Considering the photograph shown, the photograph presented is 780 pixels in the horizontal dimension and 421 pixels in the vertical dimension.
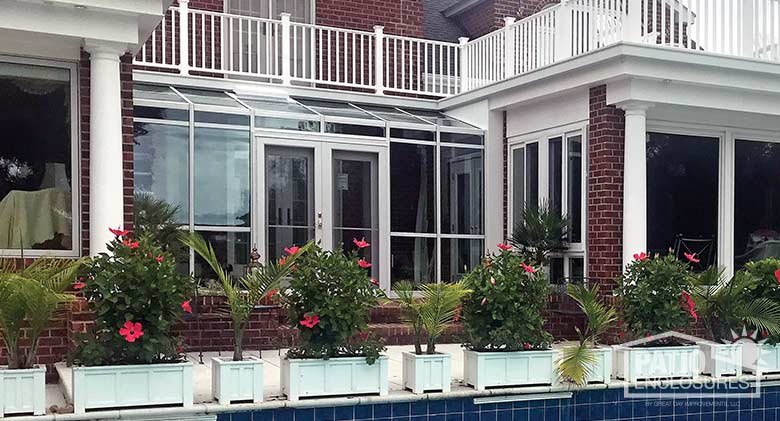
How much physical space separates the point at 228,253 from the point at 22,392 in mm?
4718

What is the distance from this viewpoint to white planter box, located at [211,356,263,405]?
5.86 meters

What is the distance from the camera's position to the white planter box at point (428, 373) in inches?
250

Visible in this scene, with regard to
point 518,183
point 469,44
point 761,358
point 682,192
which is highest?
point 469,44

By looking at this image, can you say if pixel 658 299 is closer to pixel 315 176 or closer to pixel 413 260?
pixel 413 260

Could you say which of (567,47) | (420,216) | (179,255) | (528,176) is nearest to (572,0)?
(567,47)

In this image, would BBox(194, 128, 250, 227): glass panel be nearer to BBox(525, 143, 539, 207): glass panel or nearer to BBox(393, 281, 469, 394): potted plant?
BBox(525, 143, 539, 207): glass panel

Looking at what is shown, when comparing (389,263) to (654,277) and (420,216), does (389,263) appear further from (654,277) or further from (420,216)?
(654,277)

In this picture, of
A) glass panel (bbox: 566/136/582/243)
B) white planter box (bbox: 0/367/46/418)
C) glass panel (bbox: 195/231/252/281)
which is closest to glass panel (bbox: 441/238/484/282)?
glass panel (bbox: 566/136/582/243)

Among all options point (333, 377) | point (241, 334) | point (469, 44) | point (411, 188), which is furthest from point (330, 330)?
point (469, 44)

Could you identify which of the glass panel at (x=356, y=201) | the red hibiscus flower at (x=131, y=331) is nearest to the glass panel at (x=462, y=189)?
the glass panel at (x=356, y=201)

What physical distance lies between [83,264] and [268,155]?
4782 mm

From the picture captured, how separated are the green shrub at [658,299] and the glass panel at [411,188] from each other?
4.28 m

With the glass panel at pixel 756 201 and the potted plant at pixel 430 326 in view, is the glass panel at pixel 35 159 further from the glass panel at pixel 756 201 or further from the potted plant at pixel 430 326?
the glass panel at pixel 756 201

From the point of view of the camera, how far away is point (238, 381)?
589cm
